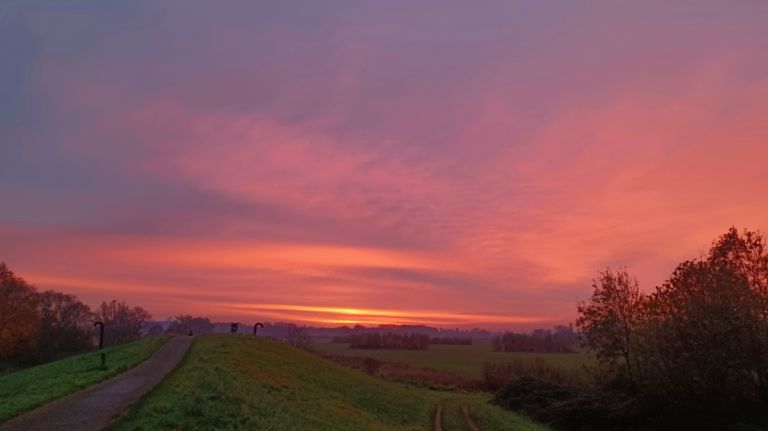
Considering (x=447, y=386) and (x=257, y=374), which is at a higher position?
(x=257, y=374)

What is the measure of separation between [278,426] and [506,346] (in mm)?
148042

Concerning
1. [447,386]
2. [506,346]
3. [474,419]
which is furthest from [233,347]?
[506,346]

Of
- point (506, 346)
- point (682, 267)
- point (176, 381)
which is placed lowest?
point (506, 346)

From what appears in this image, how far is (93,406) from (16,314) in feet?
256

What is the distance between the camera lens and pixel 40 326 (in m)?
94.4

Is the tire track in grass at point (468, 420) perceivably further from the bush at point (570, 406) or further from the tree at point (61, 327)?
the tree at point (61, 327)

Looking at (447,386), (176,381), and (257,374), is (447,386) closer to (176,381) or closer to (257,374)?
(257,374)

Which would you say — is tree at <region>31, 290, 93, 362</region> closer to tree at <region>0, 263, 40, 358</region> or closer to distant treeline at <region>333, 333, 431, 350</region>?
tree at <region>0, 263, 40, 358</region>

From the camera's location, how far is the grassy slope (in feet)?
61.2

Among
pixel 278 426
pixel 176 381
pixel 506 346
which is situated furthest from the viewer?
pixel 506 346

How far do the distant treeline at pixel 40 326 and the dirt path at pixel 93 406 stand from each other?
66.0 metres

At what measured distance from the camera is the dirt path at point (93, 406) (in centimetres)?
1761

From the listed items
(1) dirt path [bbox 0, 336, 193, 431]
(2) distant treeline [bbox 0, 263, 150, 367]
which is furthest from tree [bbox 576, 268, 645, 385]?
(2) distant treeline [bbox 0, 263, 150, 367]

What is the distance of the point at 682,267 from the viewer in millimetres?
41750
